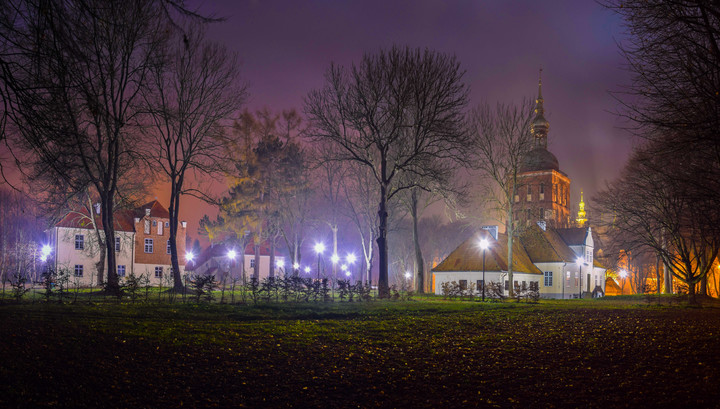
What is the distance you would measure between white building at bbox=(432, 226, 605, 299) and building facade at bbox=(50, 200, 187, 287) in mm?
27455

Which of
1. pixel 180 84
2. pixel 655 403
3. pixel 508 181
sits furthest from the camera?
pixel 508 181

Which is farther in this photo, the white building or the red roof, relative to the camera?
the red roof

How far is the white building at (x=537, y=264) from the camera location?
46.0 m

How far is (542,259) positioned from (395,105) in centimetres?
3478

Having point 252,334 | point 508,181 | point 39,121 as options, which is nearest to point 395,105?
point 508,181

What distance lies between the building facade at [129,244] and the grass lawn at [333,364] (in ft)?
133

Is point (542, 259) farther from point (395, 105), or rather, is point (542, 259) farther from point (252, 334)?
point (252, 334)

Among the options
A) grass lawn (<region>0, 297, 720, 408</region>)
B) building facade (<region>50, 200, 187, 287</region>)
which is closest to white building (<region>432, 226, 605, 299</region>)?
building facade (<region>50, 200, 187, 287</region>)

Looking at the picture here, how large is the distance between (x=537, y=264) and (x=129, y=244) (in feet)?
137

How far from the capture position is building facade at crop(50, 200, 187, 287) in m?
48.4

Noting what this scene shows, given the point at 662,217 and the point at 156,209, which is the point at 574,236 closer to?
the point at 662,217

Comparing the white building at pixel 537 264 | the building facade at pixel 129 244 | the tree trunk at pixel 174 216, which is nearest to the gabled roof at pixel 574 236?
the white building at pixel 537 264

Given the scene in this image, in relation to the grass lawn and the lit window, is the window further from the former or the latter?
the grass lawn

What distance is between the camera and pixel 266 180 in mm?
44156
